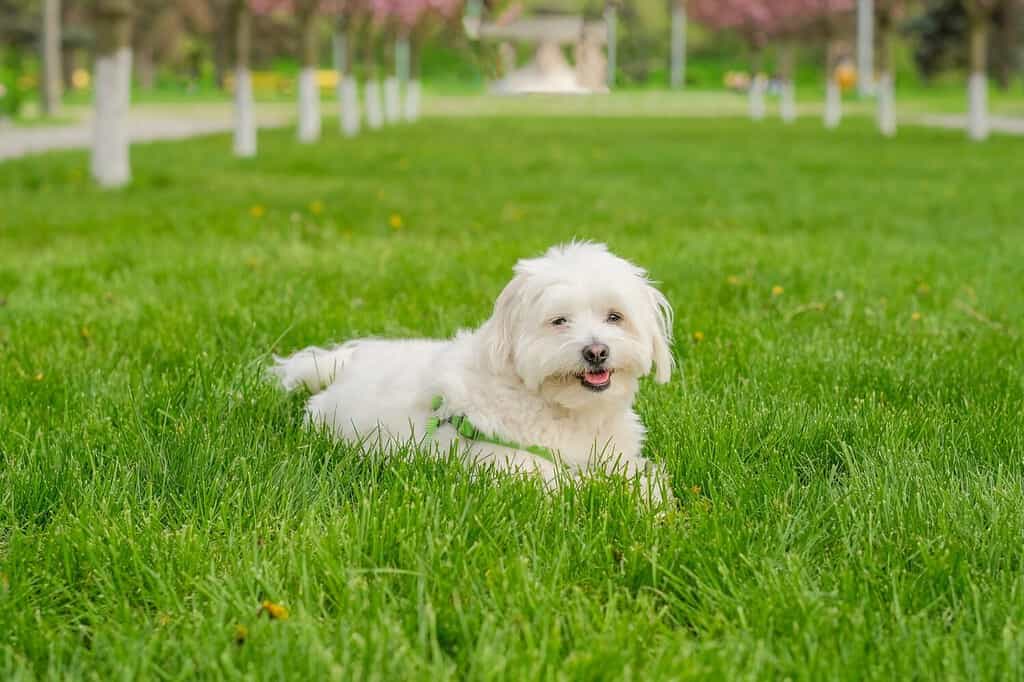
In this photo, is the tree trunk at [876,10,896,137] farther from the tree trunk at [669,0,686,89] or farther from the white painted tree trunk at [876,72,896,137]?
the tree trunk at [669,0,686,89]

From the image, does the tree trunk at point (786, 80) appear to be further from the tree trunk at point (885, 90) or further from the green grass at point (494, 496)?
the green grass at point (494, 496)

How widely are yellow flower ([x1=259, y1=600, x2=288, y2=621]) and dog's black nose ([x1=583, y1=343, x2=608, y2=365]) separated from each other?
1233mm

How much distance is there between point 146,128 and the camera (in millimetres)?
31656

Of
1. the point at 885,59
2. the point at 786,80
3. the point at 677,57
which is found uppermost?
the point at 677,57

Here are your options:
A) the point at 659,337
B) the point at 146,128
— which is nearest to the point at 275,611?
the point at 659,337

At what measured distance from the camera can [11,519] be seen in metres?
3.21

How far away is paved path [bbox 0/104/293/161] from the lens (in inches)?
898

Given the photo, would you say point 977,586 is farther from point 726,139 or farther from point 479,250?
point 726,139

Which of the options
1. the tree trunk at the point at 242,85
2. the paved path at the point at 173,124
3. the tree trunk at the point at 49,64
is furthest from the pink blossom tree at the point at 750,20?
the tree trunk at the point at 49,64

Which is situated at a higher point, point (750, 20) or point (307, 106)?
point (750, 20)

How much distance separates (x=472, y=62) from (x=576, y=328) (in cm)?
115

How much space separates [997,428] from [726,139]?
2185 cm

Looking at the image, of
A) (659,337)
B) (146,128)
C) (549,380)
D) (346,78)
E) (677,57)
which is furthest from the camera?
(677,57)

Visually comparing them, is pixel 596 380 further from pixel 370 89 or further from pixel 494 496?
pixel 370 89
